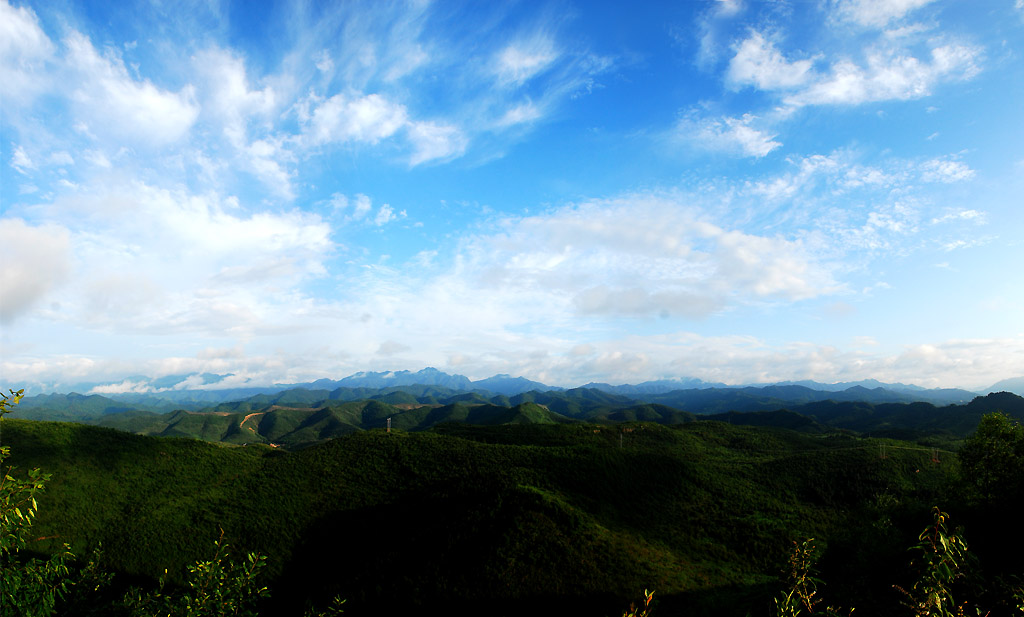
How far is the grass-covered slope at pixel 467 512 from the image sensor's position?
45344mm

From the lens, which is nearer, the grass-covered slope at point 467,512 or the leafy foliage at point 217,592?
the leafy foliage at point 217,592

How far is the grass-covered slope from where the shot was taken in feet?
149

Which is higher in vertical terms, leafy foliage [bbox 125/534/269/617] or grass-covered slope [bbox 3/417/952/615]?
leafy foliage [bbox 125/534/269/617]

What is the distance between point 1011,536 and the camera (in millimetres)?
30812

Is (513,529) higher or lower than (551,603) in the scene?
higher

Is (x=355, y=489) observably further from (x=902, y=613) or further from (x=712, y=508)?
(x=902, y=613)

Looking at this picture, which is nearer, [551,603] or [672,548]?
[551,603]

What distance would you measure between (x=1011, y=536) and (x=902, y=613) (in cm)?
1352

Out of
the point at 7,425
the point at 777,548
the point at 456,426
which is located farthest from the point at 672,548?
the point at 7,425

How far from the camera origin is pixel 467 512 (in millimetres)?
57656

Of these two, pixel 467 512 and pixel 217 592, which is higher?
pixel 217 592

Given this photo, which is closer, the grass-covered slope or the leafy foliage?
the leafy foliage

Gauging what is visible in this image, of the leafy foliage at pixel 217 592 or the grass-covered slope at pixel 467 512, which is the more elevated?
the leafy foliage at pixel 217 592

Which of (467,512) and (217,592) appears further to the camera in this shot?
(467,512)
